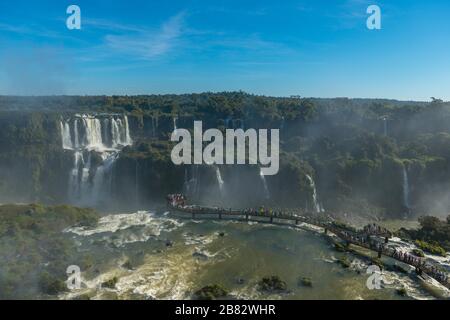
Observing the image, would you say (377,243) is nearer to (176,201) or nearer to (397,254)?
(397,254)

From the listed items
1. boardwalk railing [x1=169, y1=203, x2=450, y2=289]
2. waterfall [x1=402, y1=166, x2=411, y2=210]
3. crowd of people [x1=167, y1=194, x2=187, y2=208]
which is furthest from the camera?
waterfall [x1=402, y1=166, x2=411, y2=210]

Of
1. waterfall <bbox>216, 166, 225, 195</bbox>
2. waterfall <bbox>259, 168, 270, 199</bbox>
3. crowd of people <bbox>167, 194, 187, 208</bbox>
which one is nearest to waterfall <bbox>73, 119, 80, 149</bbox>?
crowd of people <bbox>167, 194, 187, 208</bbox>

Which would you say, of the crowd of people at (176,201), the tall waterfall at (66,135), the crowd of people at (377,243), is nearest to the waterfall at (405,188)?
the crowd of people at (377,243)

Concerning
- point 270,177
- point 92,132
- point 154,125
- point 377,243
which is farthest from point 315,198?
point 92,132

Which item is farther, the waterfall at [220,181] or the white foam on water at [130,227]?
the waterfall at [220,181]

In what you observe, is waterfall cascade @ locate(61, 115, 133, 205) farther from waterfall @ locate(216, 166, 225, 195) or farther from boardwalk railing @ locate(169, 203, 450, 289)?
waterfall @ locate(216, 166, 225, 195)

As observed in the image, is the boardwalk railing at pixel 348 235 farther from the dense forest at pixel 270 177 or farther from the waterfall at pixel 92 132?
the waterfall at pixel 92 132
